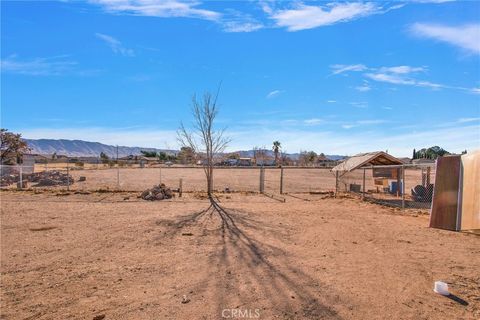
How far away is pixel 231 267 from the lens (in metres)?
6.70

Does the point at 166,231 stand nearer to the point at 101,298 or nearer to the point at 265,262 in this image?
the point at 265,262

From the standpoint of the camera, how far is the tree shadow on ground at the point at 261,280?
4.97 m

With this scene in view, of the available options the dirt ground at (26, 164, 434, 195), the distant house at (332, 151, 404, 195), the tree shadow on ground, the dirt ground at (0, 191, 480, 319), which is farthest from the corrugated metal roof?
the tree shadow on ground

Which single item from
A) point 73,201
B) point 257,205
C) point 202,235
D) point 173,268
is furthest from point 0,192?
point 173,268

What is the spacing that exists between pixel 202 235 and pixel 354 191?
1515 centimetres

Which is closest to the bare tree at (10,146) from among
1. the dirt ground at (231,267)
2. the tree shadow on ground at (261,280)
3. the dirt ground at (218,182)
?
the dirt ground at (218,182)

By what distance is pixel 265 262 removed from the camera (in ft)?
23.0

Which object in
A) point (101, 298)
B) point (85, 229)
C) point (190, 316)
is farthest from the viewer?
point (85, 229)

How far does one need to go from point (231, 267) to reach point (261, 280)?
2.90 feet

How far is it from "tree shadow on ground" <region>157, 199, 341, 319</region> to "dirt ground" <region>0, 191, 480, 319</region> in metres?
0.02

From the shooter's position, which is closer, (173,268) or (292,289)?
(292,289)

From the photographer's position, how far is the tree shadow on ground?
4969mm

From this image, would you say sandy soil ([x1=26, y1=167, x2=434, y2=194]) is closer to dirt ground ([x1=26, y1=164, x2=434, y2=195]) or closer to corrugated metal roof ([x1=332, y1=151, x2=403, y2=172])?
dirt ground ([x1=26, y1=164, x2=434, y2=195])

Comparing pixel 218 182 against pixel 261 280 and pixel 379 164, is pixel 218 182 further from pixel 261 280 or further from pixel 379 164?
pixel 261 280
